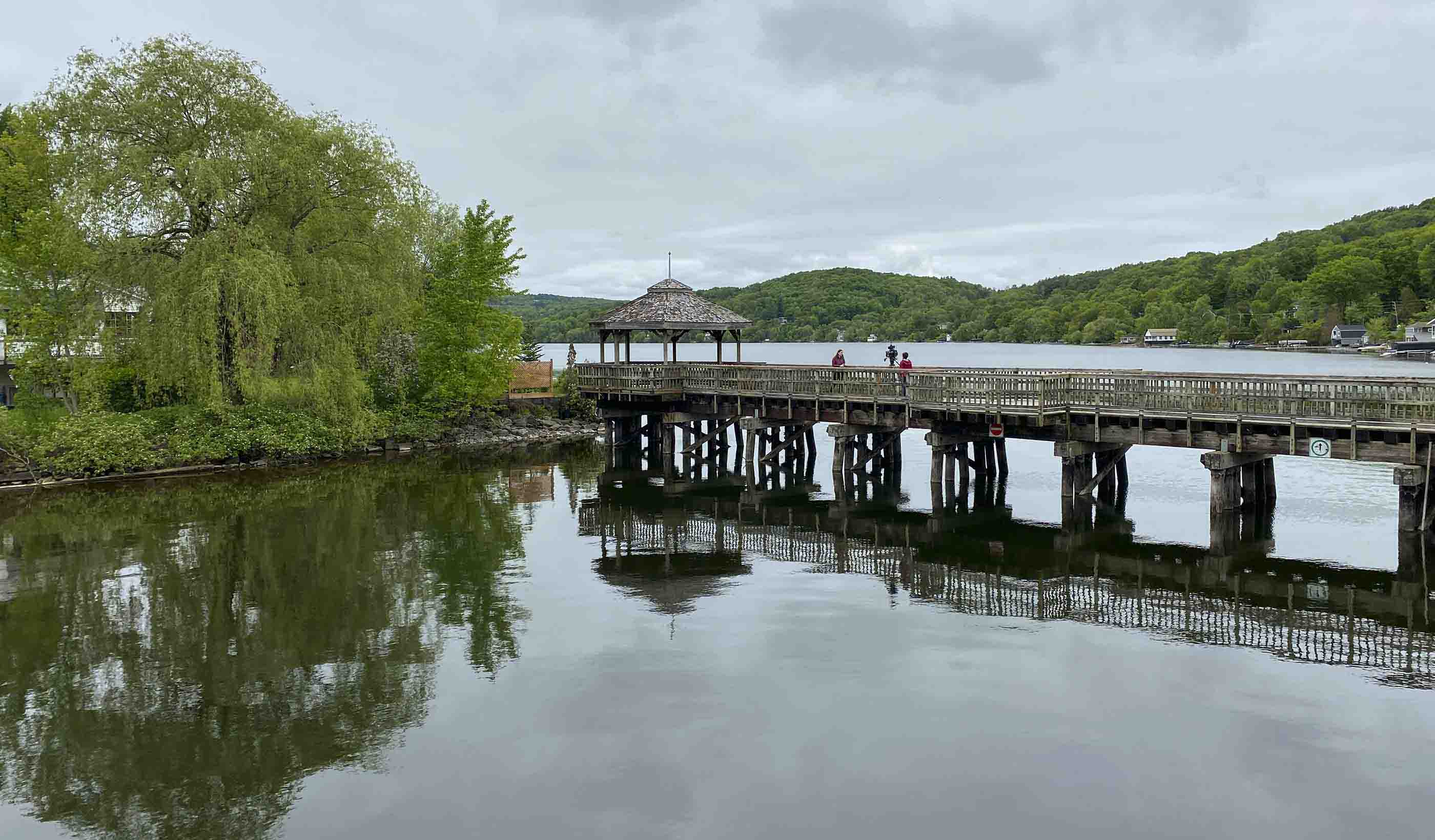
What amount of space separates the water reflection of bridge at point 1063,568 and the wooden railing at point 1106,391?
3.03m

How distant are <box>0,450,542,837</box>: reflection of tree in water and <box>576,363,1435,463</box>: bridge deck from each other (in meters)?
11.3

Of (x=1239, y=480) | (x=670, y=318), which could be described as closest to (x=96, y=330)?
(x=670, y=318)

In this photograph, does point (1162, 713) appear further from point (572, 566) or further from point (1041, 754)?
point (572, 566)

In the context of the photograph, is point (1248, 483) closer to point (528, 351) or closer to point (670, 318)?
point (670, 318)

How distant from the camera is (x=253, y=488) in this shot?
1300 inches

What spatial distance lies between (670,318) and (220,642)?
26.2m

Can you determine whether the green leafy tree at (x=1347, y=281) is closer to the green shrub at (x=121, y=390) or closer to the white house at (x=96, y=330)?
the green shrub at (x=121, y=390)

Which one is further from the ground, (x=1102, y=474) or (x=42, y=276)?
(x=42, y=276)

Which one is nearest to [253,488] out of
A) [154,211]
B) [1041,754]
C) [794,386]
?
[154,211]

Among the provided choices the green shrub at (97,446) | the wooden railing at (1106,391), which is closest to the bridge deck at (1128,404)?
the wooden railing at (1106,391)

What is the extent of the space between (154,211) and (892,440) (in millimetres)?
27096

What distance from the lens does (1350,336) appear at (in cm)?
14012

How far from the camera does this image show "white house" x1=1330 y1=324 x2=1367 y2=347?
139 meters

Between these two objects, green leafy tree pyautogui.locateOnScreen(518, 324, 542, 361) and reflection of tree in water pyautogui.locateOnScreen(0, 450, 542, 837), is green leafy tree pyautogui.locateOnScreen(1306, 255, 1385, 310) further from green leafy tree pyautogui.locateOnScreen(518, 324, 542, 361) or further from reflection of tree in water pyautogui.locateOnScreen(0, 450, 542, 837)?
reflection of tree in water pyautogui.locateOnScreen(0, 450, 542, 837)
